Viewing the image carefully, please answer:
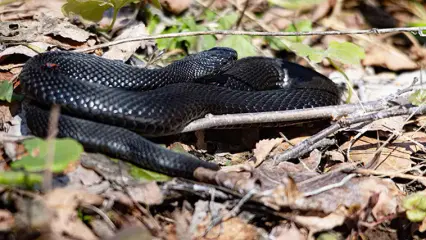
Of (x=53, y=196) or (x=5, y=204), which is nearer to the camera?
(x=53, y=196)

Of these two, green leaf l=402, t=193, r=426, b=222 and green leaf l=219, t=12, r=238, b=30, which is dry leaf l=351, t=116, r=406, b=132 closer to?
green leaf l=402, t=193, r=426, b=222

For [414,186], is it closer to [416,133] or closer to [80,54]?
[416,133]

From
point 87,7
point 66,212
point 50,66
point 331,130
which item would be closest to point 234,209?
point 66,212

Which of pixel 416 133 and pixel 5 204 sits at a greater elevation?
pixel 5 204

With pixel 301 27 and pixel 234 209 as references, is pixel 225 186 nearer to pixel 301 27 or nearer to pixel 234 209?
pixel 234 209

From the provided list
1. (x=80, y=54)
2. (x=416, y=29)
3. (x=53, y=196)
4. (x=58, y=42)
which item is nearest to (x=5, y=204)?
(x=53, y=196)

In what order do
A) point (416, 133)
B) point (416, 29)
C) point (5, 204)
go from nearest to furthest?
point (5, 204) → point (416, 29) → point (416, 133)
